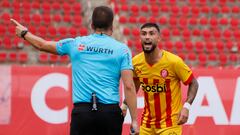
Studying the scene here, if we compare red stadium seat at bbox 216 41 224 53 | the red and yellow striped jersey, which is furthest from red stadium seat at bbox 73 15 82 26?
the red and yellow striped jersey

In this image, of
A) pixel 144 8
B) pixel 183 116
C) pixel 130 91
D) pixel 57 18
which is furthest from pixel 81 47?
pixel 144 8

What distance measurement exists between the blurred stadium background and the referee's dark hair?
9.21 m

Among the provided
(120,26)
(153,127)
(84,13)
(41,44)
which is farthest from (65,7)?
(41,44)

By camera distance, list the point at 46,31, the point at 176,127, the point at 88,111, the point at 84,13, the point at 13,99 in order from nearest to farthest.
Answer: the point at 88,111
the point at 176,127
the point at 13,99
the point at 46,31
the point at 84,13

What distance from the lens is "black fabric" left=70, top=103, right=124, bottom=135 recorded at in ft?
16.3

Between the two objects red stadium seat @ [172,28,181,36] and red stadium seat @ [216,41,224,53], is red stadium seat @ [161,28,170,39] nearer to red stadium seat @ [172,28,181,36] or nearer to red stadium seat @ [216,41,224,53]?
red stadium seat @ [172,28,181,36]

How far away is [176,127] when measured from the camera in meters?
6.68

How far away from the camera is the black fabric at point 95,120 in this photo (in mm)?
4980

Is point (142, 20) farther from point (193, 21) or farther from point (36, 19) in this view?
point (36, 19)

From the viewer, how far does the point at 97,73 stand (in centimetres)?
502

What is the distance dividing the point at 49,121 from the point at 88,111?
529cm

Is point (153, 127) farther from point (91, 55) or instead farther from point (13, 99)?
point (13, 99)

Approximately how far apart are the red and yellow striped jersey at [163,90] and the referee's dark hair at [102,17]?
1819mm

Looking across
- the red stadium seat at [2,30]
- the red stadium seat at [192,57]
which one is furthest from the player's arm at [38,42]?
the red stadium seat at [192,57]
